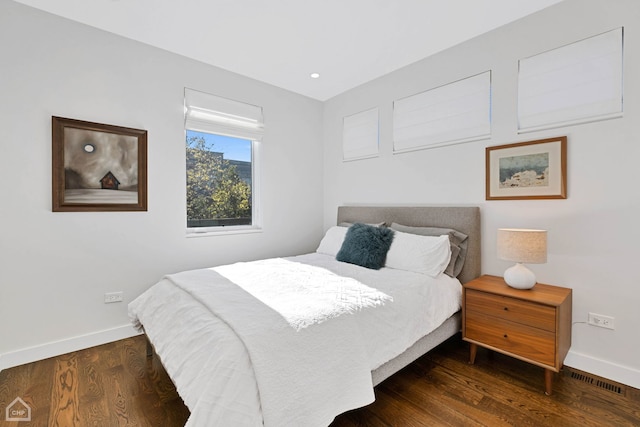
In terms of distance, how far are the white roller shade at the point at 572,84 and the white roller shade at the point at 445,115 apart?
0.30m

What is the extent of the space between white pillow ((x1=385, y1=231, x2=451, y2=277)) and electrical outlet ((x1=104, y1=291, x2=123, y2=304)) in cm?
247

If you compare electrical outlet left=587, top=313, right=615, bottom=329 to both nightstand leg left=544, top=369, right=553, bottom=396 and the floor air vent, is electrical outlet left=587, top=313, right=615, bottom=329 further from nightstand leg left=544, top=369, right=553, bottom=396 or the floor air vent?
nightstand leg left=544, top=369, right=553, bottom=396

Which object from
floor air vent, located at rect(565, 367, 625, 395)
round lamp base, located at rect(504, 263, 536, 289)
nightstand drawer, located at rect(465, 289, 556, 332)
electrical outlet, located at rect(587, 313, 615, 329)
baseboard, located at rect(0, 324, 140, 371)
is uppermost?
round lamp base, located at rect(504, 263, 536, 289)

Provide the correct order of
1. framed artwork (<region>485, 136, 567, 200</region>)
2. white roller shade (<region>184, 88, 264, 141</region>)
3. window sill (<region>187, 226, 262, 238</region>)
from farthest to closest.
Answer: window sill (<region>187, 226, 262, 238</region>)
white roller shade (<region>184, 88, 264, 141</region>)
framed artwork (<region>485, 136, 567, 200</region>)

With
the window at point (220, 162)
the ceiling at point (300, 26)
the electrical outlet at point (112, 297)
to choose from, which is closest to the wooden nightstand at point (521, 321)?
the ceiling at point (300, 26)

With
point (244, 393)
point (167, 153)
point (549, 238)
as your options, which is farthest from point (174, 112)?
point (549, 238)

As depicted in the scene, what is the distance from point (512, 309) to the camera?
204cm

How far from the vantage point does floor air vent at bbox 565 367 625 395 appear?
1.94 metres

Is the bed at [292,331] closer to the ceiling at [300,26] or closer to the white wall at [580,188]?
the white wall at [580,188]

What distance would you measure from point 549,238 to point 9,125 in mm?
4228

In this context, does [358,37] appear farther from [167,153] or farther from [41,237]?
[41,237]

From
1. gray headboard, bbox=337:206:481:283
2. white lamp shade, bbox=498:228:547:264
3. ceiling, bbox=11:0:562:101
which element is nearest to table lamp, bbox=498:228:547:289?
white lamp shade, bbox=498:228:547:264

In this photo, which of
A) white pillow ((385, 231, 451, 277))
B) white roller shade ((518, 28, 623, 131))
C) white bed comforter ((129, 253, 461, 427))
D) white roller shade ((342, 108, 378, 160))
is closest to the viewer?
white bed comforter ((129, 253, 461, 427))

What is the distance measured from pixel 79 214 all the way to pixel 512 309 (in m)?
3.49
